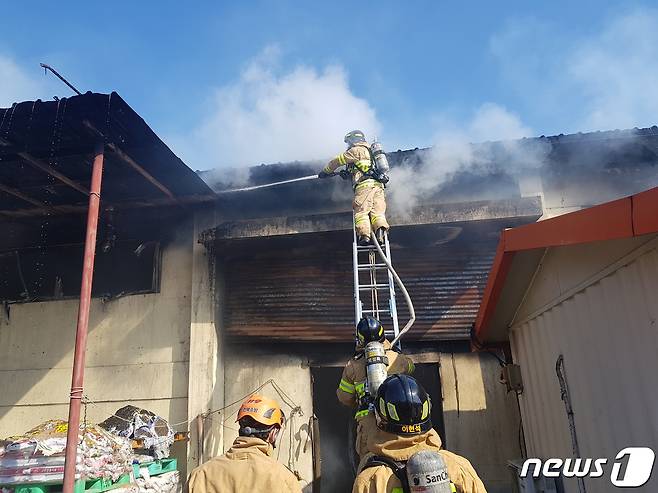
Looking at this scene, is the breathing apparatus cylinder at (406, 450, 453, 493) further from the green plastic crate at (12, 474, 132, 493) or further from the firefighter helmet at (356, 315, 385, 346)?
the green plastic crate at (12, 474, 132, 493)

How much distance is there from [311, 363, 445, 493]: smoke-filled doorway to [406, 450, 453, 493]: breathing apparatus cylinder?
16.7 ft

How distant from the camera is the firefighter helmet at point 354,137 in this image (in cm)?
642

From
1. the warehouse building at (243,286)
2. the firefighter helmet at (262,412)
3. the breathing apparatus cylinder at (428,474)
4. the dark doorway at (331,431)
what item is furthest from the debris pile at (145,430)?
the breathing apparatus cylinder at (428,474)

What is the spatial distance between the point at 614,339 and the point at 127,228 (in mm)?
7505

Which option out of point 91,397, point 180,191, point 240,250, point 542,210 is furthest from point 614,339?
point 91,397

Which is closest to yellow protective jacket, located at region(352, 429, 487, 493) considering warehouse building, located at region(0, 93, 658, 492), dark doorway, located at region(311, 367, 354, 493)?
warehouse building, located at region(0, 93, 658, 492)

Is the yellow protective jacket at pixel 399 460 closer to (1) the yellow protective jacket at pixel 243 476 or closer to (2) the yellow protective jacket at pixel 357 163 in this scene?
(1) the yellow protective jacket at pixel 243 476

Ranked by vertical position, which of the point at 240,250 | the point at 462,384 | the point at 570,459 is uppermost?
the point at 240,250

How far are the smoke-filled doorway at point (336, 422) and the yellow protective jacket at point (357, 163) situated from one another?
2.90 metres

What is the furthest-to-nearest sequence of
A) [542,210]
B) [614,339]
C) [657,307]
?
[542,210], [614,339], [657,307]

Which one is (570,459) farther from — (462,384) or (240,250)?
(240,250)

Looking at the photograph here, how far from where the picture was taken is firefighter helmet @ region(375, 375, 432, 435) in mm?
2250

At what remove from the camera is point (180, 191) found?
734 centimetres

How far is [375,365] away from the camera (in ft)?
13.3
